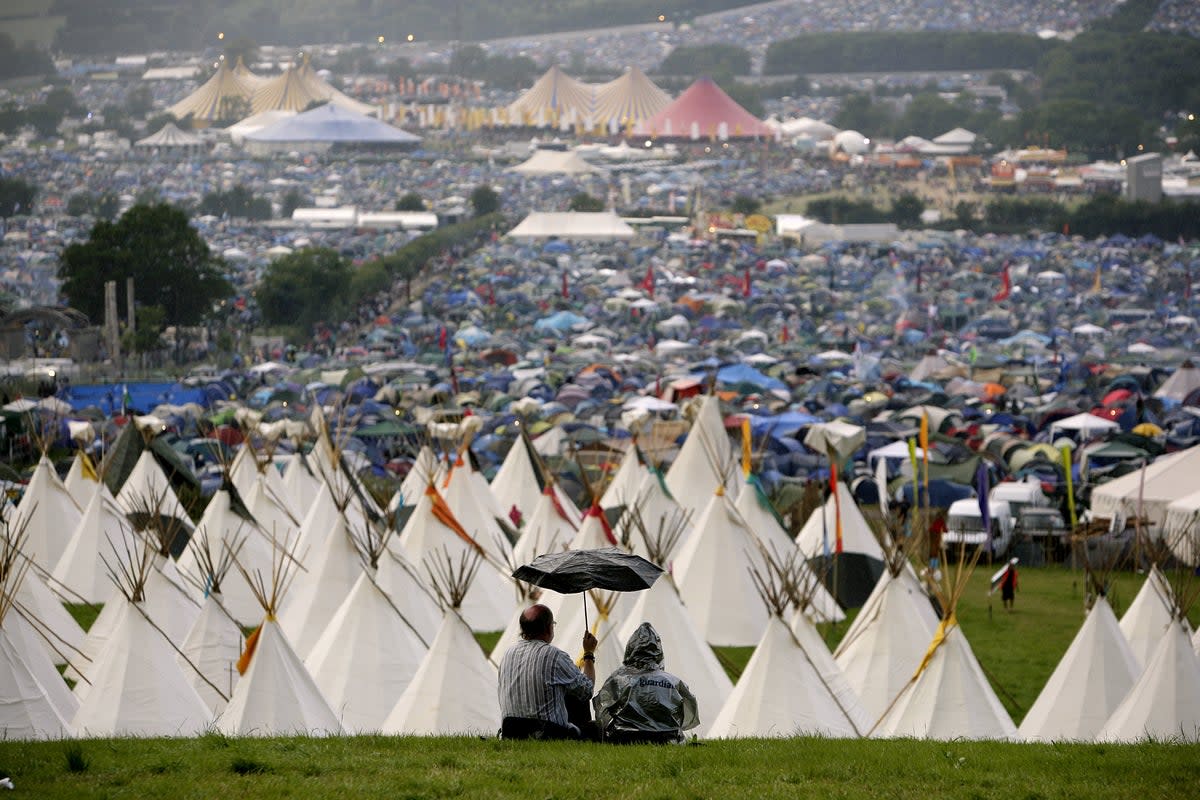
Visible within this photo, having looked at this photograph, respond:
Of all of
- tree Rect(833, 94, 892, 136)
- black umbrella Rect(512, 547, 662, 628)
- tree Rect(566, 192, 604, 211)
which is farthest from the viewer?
tree Rect(833, 94, 892, 136)

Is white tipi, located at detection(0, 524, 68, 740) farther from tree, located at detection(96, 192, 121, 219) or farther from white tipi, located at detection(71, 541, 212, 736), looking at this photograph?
tree, located at detection(96, 192, 121, 219)

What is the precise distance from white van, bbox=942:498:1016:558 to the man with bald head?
17700 mm

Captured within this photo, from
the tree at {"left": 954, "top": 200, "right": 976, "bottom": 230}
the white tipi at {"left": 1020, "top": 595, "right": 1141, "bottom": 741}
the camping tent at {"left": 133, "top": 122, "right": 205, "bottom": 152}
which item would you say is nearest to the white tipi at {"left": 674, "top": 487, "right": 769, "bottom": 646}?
the white tipi at {"left": 1020, "top": 595, "right": 1141, "bottom": 741}

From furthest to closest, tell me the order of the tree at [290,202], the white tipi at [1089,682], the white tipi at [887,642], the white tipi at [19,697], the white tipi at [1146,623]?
the tree at [290,202], the white tipi at [1146,623], the white tipi at [887,642], the white tipi at [1089,682], the white tipi at [19,697]

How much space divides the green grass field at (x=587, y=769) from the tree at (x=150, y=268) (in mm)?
47086

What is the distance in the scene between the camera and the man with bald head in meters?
11.2

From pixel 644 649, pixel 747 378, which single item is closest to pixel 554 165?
pixel 747 378

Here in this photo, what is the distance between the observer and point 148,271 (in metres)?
57.8

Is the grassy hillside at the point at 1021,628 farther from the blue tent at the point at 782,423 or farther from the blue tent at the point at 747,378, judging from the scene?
the blue tent at the point at 747,378

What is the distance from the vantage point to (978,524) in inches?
1145

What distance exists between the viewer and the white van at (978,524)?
28484mm

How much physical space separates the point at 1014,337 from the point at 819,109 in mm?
113839

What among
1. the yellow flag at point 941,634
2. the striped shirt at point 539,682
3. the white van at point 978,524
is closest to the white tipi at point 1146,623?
the yellow flag at point 941,634

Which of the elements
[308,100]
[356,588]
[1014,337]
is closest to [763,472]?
[356,588]
